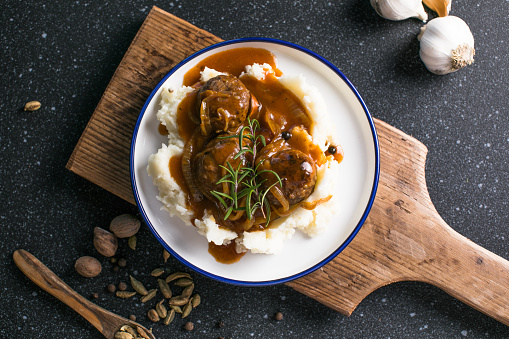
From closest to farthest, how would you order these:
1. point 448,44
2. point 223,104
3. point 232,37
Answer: point 223,104 → point 448,44 → point 232,37

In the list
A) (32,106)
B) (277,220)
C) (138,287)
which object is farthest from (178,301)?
(32,106)

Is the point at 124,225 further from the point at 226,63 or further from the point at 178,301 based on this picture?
the point at 226,63

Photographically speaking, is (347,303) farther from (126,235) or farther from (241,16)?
(241,16)

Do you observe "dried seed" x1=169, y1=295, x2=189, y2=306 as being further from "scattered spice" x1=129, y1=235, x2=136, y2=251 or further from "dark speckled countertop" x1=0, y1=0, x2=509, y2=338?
"scattered spice" x1=129, y1=235, x2=136, y2=251

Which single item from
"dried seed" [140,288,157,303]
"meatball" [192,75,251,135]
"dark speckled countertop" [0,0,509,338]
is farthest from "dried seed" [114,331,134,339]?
"meatball" [192,75,251,135]

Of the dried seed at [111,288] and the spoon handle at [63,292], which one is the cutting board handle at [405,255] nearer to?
the dried seed at [111,288]

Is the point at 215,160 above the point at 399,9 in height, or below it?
below

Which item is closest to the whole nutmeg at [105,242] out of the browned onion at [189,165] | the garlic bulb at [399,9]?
the browned onion at [189,165]
